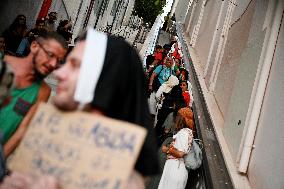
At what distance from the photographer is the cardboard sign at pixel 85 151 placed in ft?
5.68

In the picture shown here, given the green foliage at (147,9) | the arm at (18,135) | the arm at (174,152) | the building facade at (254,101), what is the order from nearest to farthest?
1. the arm at (18,135)
2. the arm at (174,152)
3. the building facade at (254,101)
4. the green foliage at (147,9)

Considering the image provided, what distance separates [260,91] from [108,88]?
6279 mm

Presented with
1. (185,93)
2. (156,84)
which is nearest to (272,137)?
(185,93)

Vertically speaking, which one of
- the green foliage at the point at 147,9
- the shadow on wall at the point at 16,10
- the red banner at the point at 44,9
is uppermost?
the green foliage at the point at 147,9

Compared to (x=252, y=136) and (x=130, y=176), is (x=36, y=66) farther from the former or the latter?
(x=252, y=136)

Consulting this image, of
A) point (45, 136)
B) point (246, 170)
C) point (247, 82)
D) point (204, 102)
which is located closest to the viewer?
point (45, 136)

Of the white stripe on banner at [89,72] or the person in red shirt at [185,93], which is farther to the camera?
the person in red shirt at [185,93]

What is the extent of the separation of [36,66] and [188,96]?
21.6 ft

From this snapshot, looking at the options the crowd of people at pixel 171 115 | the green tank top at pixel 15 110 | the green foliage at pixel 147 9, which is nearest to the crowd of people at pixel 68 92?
the green tank top at pixel 15 110

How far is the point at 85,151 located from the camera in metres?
1.78

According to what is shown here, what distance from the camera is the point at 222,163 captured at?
24.2ft

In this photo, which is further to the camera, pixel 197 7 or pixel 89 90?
pixel 197 7

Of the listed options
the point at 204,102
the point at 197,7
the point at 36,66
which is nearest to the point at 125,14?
the point at 197,7

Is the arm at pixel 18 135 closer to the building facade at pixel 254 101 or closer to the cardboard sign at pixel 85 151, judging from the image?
the cardboard sign at pixel 85 151
